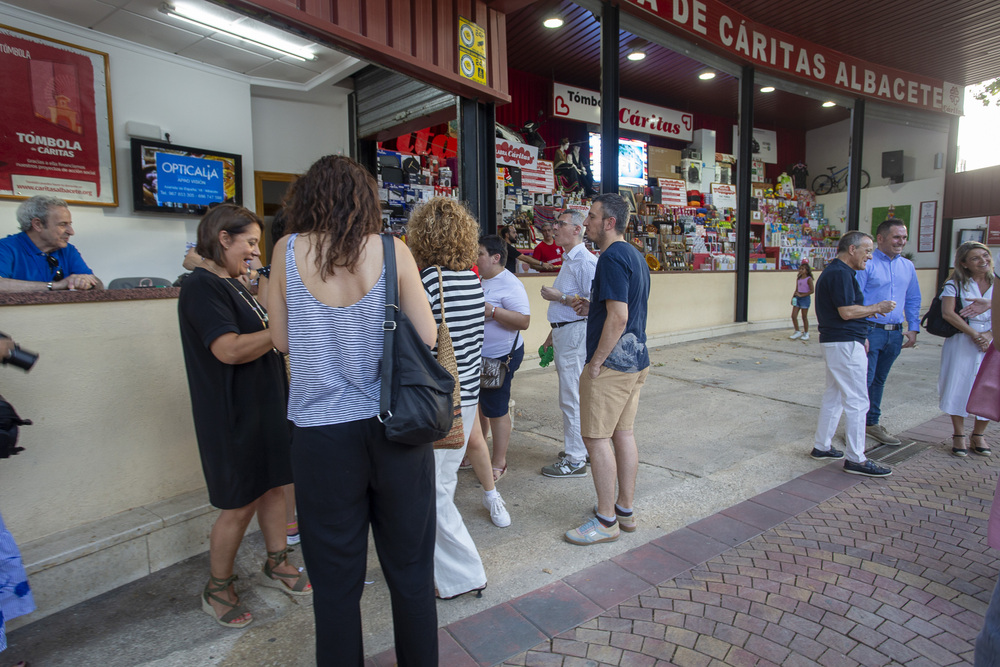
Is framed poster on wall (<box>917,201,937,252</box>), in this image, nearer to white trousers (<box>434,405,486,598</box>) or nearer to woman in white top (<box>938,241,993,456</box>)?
woman in white top (<box>938,241,993,456</box>)

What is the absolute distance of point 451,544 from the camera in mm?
2422

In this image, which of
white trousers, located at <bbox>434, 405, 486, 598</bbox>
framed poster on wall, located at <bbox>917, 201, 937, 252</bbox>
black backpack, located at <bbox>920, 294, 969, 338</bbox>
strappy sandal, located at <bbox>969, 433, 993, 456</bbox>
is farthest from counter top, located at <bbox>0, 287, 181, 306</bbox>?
framed poster on wall, located at <bbox>917, 201, 937, 252</bbox>

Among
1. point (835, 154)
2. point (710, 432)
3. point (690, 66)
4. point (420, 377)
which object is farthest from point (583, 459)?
point (835, 154)

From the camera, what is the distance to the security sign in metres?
5.40

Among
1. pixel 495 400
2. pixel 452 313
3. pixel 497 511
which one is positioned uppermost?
pixel 452 313

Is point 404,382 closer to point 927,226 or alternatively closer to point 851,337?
point 851,337

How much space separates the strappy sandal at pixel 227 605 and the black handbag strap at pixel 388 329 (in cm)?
138

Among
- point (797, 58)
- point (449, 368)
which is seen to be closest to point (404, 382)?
point (449, 368)

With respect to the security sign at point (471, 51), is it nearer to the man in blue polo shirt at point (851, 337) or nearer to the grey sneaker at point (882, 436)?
the man in blue polo shirt at point (851, 337)

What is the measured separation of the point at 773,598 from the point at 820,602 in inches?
7.6

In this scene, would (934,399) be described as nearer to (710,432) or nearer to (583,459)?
(710,432)

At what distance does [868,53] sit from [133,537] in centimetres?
1459

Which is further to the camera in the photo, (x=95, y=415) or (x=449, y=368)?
(x=95, y=415)

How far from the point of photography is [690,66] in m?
11.0
